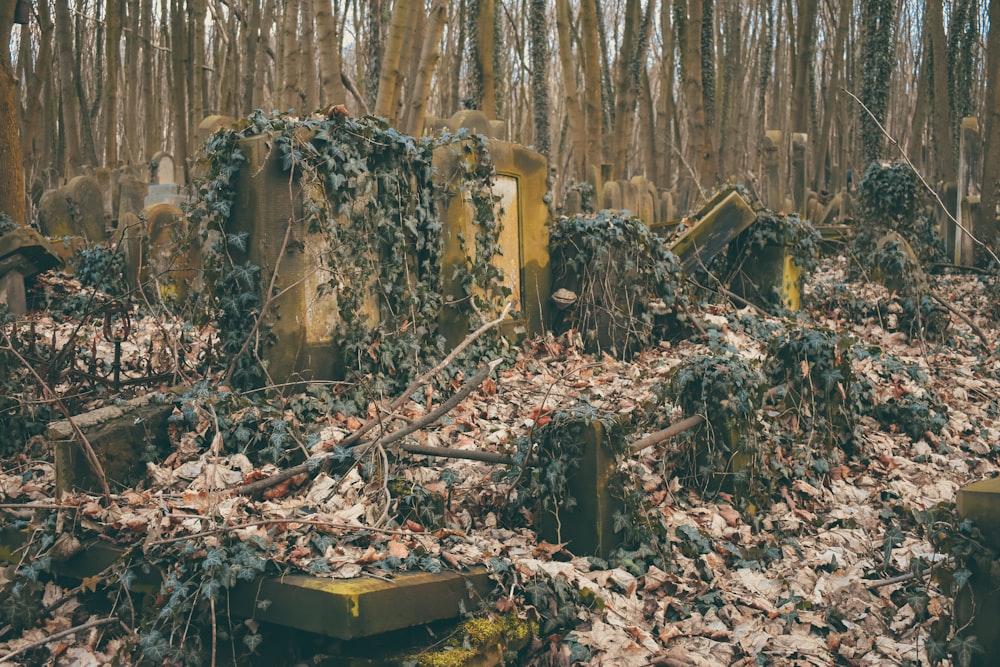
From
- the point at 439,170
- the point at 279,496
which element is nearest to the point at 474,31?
the point at 439,170

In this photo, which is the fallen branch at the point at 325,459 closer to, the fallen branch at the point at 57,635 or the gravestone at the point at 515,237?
the fallen branch at the point at 57,635

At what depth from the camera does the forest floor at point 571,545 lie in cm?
402

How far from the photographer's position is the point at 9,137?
9.66m

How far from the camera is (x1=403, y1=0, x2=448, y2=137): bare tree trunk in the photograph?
9.24 meters

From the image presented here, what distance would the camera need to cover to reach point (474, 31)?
39.4 ft

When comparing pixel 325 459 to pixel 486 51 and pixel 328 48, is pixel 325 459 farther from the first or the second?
pixel 486 51

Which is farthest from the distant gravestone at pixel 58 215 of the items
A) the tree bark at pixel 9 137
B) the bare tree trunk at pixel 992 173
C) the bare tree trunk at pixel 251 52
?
the bare tree trunk at pixel 992 173

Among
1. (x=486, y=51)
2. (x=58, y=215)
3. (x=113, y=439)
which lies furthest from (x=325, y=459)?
(x=58, y=215)

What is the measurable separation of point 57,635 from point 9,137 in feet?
24.5

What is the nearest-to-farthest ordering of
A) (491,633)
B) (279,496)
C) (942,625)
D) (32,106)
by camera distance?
(942,625)
(491,633)
(279,496)
(32,106)

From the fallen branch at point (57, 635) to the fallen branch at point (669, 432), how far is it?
2.79 m

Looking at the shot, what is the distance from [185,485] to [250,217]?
2021mm

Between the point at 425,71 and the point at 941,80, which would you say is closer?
the point at 425,71

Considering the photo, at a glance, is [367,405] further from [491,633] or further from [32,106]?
[32,106]
